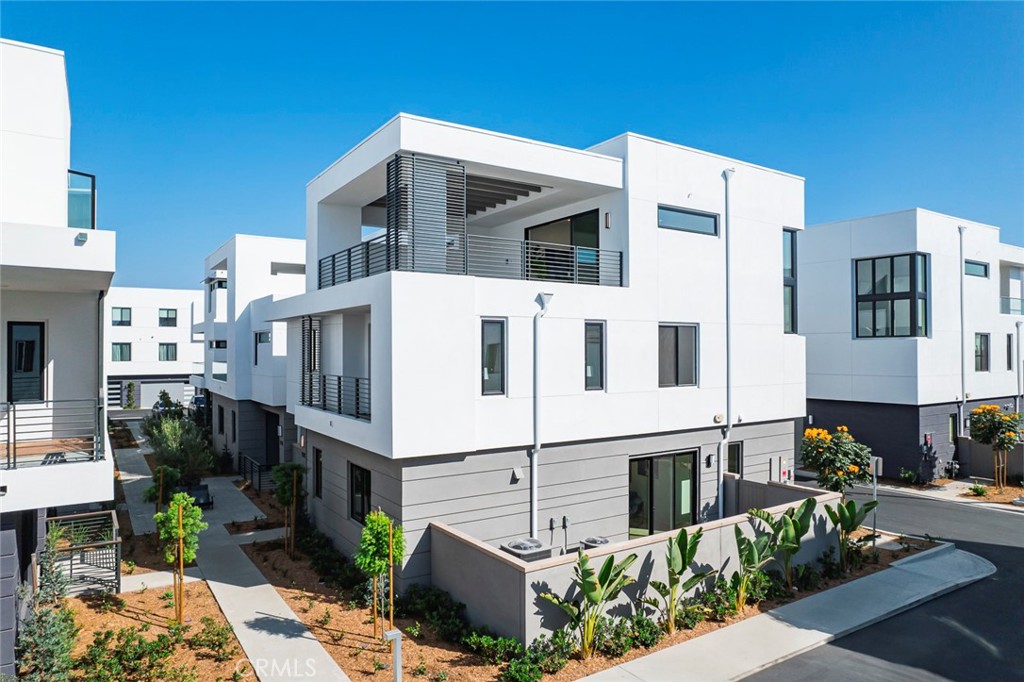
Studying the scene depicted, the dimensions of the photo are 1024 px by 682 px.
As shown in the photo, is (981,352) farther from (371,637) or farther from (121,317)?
(121,317)

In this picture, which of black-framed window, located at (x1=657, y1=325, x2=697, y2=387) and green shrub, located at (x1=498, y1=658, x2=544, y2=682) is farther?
black-framed window, located at (x1=657, y1=325, x2=697, y2=387)

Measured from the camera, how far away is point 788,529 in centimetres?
1135

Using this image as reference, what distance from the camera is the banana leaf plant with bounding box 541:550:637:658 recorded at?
28.9 feet

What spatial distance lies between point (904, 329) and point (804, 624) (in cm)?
1578

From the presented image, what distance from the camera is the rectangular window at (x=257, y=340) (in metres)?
21.6

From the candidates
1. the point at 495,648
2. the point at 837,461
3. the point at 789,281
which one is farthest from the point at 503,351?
the point at 789,281

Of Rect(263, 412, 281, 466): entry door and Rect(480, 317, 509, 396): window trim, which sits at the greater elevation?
Rect(480, 317, 509, 396): window trim

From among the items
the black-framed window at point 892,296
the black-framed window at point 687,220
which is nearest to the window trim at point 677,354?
the black-framed window at point 687,220

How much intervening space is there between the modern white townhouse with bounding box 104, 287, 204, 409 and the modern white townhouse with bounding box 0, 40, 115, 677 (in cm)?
3671

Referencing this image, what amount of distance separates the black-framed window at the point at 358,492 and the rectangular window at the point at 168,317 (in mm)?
39235

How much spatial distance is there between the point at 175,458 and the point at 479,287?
45.3 feet

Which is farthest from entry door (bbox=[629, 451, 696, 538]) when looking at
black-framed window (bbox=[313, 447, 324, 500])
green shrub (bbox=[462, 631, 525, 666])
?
black-framed window (bbox=[313, 447, 324, 500])

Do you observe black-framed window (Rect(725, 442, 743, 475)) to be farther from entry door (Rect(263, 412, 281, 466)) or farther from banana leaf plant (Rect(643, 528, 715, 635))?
entry door (Rect(263, 412, 281, 466))

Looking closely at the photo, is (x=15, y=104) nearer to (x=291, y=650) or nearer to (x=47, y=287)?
(x=47, y=287)
